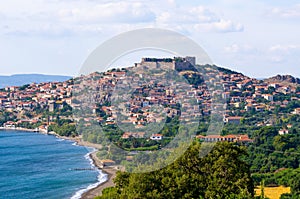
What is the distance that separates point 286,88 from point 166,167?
34.4 meters

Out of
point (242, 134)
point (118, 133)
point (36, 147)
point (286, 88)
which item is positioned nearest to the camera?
point (118, 133)

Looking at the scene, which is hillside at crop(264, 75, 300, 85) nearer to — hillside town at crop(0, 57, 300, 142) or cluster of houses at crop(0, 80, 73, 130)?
hillside town at crop(0, 57, 300, 142)

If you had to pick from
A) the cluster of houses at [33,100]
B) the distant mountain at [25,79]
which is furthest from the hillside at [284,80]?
the distant mountain at [25,79]

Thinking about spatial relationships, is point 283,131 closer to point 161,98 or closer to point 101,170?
point 161,98

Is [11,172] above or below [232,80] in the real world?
below

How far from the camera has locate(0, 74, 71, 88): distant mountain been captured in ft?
269

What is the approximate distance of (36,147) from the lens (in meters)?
27.4

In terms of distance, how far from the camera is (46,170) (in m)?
20.2

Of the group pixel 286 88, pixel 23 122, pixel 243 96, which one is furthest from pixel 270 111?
pixel 23 122

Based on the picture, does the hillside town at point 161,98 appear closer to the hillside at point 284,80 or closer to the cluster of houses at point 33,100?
the cluster of houses at point 33,100

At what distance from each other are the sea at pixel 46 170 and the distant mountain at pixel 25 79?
52242mm

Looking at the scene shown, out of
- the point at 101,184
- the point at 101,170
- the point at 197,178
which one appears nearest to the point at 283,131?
the point at 101,170

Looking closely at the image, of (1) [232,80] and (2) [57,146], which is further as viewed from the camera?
(1) [232,80]

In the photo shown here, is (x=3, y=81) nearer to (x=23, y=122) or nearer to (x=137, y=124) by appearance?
(x=23, y=122)
